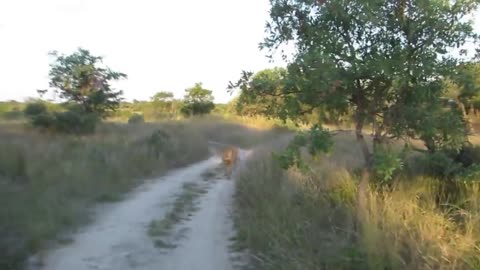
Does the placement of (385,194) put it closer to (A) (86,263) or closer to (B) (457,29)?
(B) (457,29)

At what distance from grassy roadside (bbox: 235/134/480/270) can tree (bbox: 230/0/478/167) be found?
847 mm

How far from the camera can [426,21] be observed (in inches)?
231

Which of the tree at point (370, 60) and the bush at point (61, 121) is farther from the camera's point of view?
the bush at point (61, 121)

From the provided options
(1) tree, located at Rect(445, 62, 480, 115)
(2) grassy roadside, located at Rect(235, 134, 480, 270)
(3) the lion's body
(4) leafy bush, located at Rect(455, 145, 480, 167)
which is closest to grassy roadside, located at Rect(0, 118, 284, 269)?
(3) the lion's body

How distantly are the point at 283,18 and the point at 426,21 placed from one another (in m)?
1.89

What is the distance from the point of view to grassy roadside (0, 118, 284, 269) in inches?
285

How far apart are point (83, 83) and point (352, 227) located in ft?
85.9

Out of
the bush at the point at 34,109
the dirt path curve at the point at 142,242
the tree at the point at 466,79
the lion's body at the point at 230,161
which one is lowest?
the dirt path curve at the point at 142,242

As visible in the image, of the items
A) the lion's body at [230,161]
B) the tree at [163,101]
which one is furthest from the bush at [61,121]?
the tree at [163,101]

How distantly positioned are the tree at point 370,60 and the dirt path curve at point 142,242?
2.54m

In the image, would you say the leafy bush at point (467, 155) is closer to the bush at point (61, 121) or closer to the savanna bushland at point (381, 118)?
the savanna bushland at point (381, 118)

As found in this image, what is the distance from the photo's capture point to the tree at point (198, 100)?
65675 mm

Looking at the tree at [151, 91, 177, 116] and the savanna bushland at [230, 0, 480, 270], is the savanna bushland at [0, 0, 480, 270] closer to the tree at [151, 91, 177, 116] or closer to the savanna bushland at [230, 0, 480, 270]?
the savanna bushland at [230, 0, 480, 270]

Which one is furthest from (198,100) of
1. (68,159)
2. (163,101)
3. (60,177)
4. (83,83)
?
(60,177)
